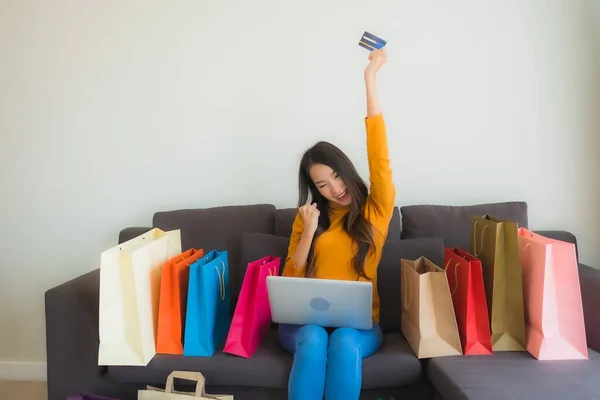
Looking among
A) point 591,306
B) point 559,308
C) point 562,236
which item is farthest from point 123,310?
point 562,236

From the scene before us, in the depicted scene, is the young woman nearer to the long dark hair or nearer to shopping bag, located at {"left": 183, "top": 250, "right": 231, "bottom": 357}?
the long dark hair

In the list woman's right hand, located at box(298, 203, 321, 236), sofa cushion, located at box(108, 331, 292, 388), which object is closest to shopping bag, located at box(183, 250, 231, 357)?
sofa cushion, located at box(108, 331, 292, 388)

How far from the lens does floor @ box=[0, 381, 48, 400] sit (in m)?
2.18

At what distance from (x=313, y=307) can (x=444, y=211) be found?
80cm

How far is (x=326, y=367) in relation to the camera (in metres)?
1.46

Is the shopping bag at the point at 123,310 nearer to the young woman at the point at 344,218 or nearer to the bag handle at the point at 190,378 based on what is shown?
the bag handle at the point at 190,378

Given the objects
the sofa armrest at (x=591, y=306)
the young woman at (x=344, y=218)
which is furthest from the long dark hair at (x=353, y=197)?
the sofa armrest at (x=591, y=306)

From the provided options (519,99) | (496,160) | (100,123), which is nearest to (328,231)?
(496,160)

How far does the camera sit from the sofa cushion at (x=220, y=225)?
6.77ft

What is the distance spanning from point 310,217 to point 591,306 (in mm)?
949

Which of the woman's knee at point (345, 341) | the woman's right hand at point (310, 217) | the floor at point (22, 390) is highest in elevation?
the woman's right hand at point (310, 217)

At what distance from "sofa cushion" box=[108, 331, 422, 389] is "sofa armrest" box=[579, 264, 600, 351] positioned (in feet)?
1.90

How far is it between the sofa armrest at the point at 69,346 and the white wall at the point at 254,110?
31.1 inches

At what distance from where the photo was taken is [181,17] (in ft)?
7.48
